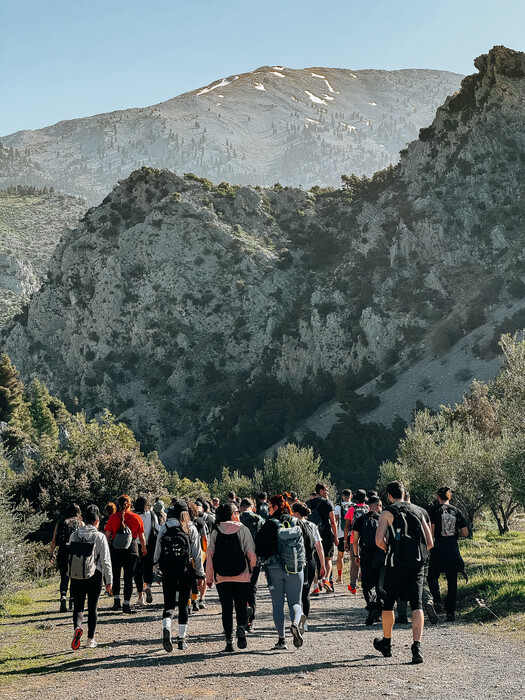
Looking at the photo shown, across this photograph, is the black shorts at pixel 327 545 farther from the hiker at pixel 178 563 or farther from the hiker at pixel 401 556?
the hiker at pixel 401 556

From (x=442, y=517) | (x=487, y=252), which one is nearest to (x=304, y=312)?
(x=487, y=252)

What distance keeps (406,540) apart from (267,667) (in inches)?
103

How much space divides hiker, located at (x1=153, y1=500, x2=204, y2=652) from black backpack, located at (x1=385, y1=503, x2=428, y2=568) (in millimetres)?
3376

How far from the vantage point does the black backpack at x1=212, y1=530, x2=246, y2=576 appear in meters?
11.6

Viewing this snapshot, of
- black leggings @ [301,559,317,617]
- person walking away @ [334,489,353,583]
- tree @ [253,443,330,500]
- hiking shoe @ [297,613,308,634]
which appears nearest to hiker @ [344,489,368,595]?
person walking away @ [334,489,353,583]

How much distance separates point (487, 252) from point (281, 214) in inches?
2088

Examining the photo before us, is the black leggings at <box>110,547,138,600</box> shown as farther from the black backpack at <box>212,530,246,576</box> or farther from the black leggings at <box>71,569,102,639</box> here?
the black backpack at <box>212,530,246,576</box>

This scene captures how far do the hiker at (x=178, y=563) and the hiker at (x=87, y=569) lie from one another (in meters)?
0.93

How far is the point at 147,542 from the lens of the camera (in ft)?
57.0

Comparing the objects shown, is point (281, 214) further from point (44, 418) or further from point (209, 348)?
point (44, 418)

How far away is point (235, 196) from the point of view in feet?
533

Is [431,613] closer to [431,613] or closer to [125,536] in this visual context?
[431,613]

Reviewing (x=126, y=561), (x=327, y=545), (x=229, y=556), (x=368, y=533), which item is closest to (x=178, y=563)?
(x=229, y=556)

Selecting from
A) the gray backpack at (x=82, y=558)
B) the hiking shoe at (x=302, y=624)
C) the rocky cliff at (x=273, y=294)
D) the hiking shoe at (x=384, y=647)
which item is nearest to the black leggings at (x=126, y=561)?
the gray backpack at (x=82, y=558)
